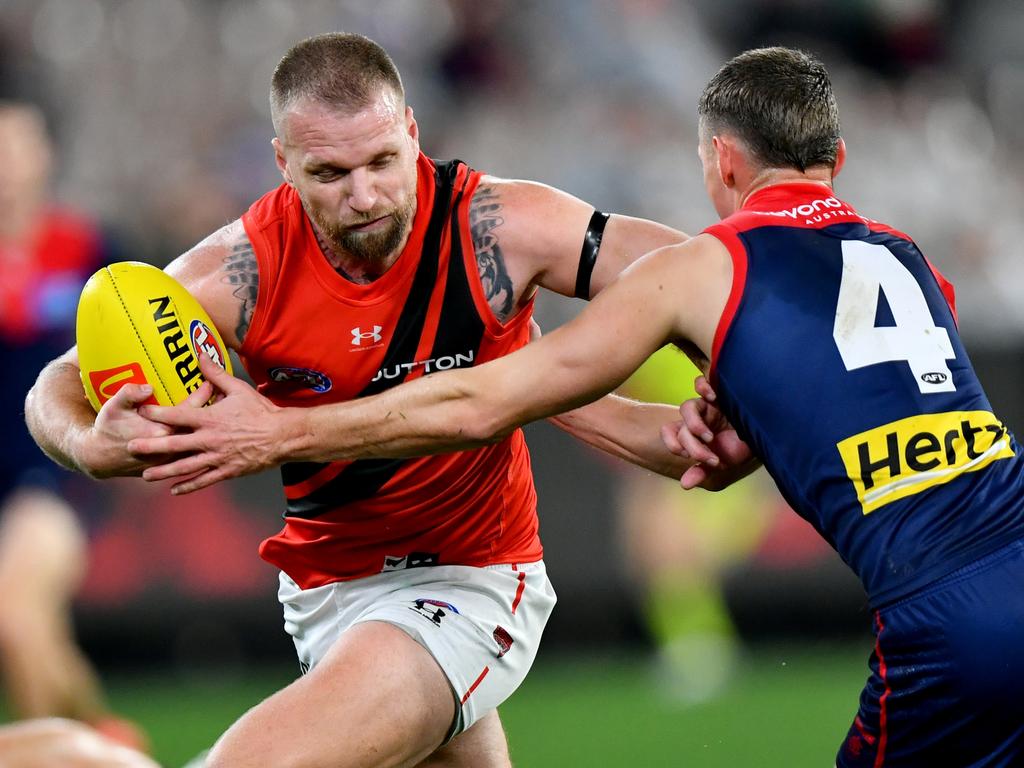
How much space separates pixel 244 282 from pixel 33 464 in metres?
3.42

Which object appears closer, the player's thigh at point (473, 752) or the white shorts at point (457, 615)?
the white shorts at point (457, 615)

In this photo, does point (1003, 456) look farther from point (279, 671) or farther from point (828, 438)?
point (279, 671)

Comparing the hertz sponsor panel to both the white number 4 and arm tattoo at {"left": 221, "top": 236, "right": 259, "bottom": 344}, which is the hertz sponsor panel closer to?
the white number 4

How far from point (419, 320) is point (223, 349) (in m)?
0.58

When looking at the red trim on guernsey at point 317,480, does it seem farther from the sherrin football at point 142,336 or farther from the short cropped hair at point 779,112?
the short cropped hair at point 779,112

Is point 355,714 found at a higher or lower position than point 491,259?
lower

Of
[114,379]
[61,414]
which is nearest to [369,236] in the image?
[114,379]

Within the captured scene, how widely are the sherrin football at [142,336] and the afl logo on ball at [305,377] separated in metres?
0.22

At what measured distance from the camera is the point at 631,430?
5.01 meters

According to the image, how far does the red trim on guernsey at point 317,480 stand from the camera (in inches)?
189

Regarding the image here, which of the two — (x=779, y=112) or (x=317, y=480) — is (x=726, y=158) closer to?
(x=779, y=112)

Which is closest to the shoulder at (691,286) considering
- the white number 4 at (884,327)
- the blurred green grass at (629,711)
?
the white number 4 at (884,327)

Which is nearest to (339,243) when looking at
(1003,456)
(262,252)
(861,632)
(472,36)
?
(262,252)

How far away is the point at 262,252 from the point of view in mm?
4562
